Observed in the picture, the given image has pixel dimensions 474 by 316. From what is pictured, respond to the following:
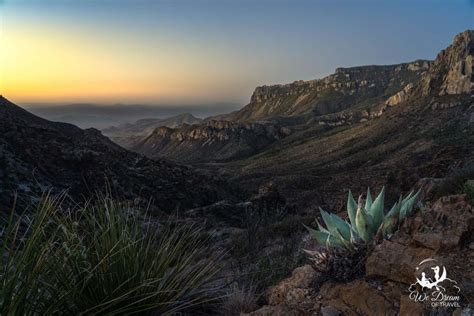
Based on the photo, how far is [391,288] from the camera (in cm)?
284

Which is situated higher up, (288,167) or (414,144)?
(414,144)

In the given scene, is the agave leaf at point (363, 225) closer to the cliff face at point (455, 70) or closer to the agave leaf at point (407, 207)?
the agave leaf at point (407, 207)

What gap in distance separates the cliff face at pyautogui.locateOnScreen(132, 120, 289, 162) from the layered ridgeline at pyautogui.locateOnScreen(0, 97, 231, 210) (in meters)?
93.3

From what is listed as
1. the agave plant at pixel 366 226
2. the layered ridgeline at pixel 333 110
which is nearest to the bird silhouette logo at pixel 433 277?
the agave plant at pixel 366 226

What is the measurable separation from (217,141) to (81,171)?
12279cm

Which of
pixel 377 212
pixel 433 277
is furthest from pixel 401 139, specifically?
pixel 433 277

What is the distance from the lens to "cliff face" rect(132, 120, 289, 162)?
128 m

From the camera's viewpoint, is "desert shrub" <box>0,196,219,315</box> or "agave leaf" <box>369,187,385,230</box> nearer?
"desert shrub" <box>0,196,219,315</box>

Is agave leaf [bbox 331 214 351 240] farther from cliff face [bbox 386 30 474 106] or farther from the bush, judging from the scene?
cliff face [bbox 386 30 474 106]

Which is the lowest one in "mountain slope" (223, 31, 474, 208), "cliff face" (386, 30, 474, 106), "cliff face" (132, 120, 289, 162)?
"cliff face" (132, 120, 289, 162)

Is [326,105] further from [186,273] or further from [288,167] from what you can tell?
[186,273]

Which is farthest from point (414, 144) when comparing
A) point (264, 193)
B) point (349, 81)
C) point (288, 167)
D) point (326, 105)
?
point (349, 81)

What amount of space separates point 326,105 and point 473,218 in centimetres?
18584

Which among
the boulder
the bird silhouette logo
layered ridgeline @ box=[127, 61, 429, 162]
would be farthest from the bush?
layered ridgeline @ box=[127, 61, 429, 162]
